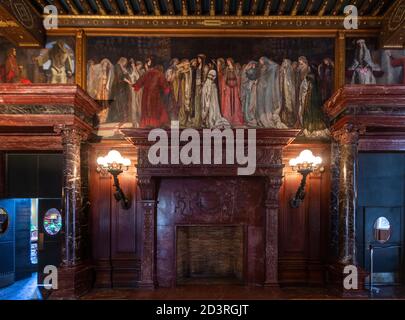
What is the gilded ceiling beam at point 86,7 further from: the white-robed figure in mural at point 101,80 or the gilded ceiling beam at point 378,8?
the gilded ceiling beam at point 378,8

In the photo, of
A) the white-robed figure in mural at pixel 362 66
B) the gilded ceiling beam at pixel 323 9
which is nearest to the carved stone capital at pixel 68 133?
the gilded ceiling beam at pixel 323 9

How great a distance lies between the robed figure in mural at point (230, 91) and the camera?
6.83 meters

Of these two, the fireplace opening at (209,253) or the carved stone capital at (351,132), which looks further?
the fireplace opening at (209,253)

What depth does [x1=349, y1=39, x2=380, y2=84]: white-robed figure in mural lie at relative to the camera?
6.77 metres

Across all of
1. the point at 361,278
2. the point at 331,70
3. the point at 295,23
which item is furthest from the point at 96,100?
the point at 361,278

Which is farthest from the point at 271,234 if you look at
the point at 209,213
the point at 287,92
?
the point at 287,92

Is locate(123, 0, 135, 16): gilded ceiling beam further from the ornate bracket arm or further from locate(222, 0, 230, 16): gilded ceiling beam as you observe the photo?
the ornate bracket arm

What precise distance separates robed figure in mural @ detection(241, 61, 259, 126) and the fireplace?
2.88 feet

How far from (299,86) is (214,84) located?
1856mm

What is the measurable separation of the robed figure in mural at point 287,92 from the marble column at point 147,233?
10.5ft

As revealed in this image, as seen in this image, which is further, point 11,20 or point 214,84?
point 214,84

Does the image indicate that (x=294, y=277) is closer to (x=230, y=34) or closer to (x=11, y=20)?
(x=230, y=34)

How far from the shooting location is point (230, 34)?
6.86 m

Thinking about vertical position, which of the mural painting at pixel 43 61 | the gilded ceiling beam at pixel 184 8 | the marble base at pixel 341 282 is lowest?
the marble base at pixel 341 282
